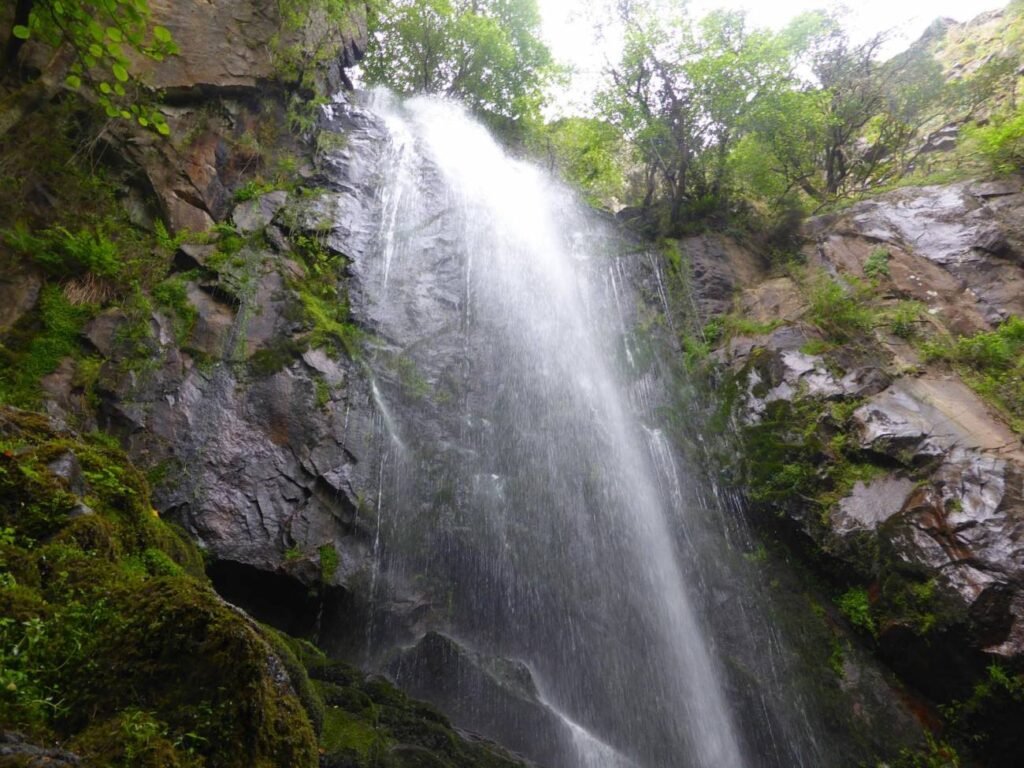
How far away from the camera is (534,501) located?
320 inches

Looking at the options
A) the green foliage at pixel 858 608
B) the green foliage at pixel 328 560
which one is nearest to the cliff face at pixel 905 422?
the green foliage at pixel 858 608

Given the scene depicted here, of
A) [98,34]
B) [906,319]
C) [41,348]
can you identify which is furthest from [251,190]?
[906,319]

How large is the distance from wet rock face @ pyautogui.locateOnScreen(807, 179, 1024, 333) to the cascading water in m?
3.88

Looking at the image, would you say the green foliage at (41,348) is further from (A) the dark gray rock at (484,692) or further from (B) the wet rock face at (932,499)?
(B) the wet rock face at (932,499)

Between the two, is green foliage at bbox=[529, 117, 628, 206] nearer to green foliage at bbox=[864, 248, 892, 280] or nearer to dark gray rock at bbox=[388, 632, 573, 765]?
green foliage at bbox=[864, 248, 892, 280]

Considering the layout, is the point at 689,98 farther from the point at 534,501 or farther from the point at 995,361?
the point at 534,501

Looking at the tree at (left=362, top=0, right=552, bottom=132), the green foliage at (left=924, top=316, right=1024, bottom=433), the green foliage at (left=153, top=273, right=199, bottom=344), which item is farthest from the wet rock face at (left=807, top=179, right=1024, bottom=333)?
Answer: the green foliage at (left=153, top=273, right=199, bottom=344)

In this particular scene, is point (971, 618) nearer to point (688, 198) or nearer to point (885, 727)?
point (885, 727)

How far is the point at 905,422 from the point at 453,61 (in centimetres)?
1522

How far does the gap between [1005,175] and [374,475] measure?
12227mm

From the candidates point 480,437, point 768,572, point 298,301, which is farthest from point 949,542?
point 298,301

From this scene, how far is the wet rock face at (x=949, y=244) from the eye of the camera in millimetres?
9875

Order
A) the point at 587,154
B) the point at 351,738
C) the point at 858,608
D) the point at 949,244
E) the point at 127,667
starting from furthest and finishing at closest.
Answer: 1. the point at 587,154
2. the point at 949,244
3. the point at 858,608
4. the point at 351,738
5. the point at 127,667

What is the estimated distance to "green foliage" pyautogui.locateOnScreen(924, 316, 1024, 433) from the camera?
8492 millimetres
